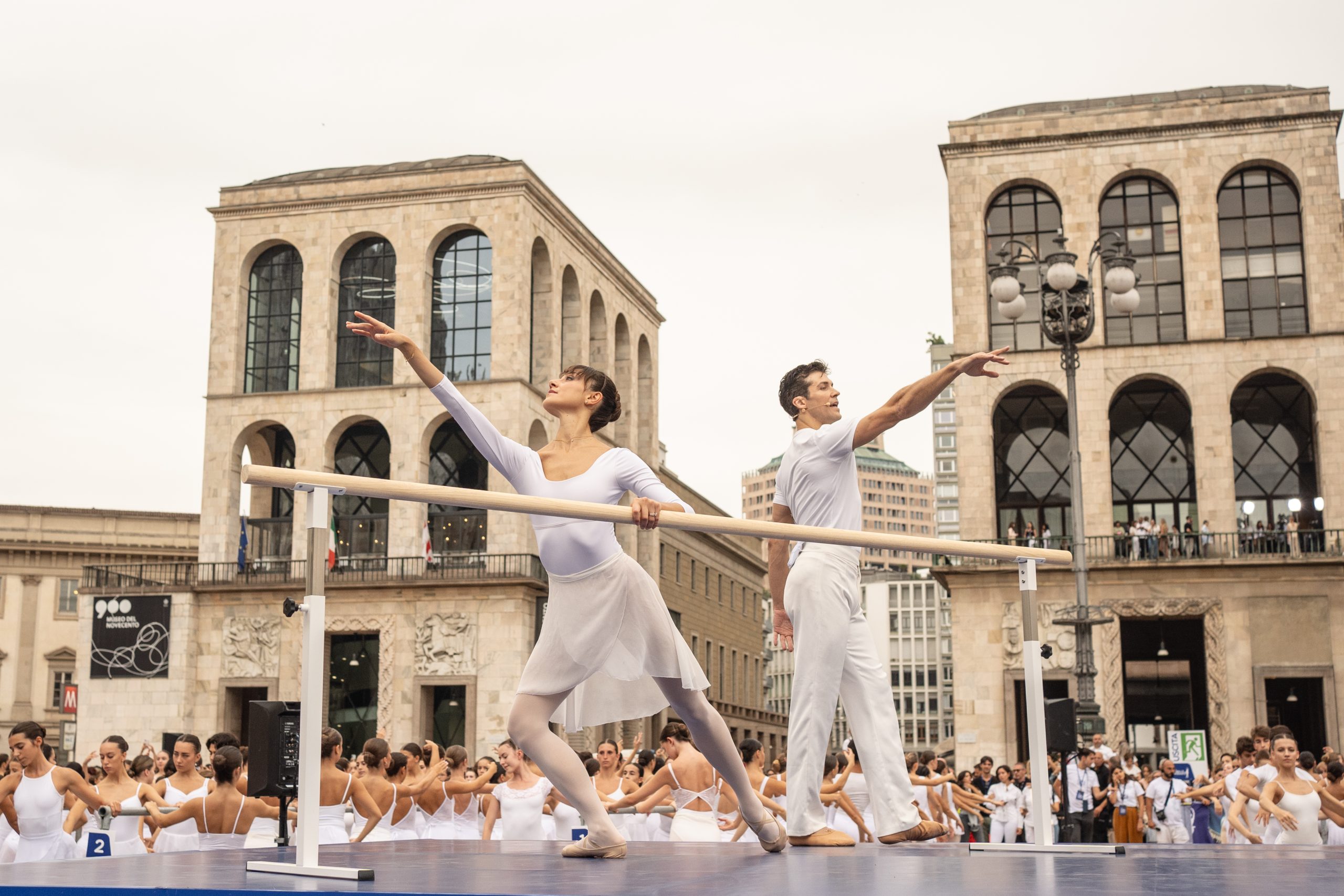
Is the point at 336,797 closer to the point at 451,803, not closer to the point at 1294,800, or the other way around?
the point at 451,803

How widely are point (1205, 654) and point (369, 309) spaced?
28640 mm

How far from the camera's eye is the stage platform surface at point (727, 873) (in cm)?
526

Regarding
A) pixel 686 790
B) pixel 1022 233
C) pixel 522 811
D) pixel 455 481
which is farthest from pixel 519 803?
pixel 455 481

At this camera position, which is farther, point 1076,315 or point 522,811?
point 1076,315

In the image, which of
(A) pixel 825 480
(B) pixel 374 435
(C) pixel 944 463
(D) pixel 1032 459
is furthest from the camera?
(C) pixel 944 463

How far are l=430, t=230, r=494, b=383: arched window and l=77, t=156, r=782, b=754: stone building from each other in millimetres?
65

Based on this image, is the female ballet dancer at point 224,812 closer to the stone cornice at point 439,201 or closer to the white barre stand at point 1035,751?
the white barre stand at point 1035,751

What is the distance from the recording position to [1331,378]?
129ft

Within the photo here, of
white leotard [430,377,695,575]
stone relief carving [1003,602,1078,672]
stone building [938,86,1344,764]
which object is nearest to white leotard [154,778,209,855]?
white leotard [430,377,695,575]

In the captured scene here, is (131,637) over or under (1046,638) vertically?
over

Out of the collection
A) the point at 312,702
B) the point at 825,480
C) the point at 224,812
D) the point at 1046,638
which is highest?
the point at 1046,638

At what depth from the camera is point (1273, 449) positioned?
1642 inches

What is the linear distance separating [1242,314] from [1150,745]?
13221 mm

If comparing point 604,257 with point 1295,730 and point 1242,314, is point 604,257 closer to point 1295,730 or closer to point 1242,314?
point 1242,314
